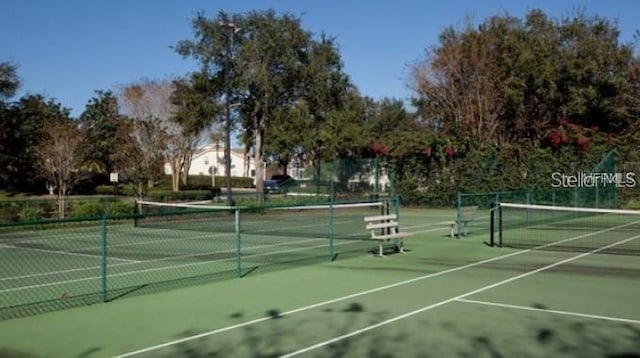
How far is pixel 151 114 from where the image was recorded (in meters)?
55.2

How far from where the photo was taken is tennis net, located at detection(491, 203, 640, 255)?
1744 centimetres

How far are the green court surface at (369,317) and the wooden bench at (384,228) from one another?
1709 millimetres

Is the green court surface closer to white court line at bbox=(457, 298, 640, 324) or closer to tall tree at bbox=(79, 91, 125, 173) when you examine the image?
white court line at bbox=(457, 298, 640, 324)

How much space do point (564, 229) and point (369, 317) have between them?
605 inches

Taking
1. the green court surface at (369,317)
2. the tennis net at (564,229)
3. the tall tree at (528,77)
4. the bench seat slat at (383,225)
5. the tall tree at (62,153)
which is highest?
the tall tree at (528,77)

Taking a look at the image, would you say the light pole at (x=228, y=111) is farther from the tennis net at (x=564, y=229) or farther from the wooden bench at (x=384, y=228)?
the wooden bench at (x=384, y=228)

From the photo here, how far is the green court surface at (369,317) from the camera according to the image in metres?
7.60

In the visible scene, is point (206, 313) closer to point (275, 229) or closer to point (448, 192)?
point (275, 229)

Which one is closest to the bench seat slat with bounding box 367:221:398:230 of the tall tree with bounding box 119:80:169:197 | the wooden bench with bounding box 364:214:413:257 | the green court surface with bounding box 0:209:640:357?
the wooden bench with bounding box 364:214:413:257

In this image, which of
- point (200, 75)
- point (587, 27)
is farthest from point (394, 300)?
point (587, 27)

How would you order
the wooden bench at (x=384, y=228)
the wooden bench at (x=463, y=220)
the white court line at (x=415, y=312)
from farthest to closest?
the wooden bench at (x=463, y=220) → the wooden bench at (x=384, y=228) → the white court line at (x=415, y=312)

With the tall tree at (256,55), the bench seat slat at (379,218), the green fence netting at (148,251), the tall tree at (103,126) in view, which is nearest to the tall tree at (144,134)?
the tall tree at (103,126)

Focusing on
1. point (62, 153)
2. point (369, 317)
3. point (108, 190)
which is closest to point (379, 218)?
point (369, 317)

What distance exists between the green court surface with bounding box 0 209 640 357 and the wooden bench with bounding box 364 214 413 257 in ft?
5.61
